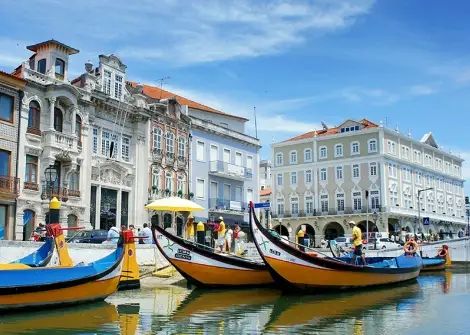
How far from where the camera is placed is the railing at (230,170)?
139 feet

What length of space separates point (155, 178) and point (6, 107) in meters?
11.3

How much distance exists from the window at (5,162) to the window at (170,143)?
471 inches

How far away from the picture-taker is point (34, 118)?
30.4 meters

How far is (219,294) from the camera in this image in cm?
2039

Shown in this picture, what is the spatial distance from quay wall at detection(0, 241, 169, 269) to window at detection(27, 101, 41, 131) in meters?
9.03

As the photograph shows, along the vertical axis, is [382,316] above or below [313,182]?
below

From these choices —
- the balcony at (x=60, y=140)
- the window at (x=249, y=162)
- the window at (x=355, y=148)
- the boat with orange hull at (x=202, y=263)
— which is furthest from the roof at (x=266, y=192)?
the boat with orange hull at (x=202, y=263)

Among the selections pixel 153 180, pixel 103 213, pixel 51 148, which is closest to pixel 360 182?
pixel 153 180

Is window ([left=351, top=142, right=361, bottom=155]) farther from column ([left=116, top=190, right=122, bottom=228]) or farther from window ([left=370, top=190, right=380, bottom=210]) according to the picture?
column ([left=116, top=190, right=122, bottom=228])

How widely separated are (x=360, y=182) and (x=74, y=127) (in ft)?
127

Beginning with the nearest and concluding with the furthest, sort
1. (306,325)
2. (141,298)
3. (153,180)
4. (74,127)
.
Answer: (306,325) → (141,298) → (74,127) → (153,180)

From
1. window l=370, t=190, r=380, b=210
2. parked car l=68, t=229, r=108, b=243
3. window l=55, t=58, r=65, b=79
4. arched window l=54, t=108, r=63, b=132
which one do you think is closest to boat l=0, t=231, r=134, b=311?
parked car l=68, t=229, r=108, b=243

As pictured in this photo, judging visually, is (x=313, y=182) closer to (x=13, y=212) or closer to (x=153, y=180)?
(x=153, y=180)

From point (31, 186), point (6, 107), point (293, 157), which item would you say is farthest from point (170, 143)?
point (293, 157)
